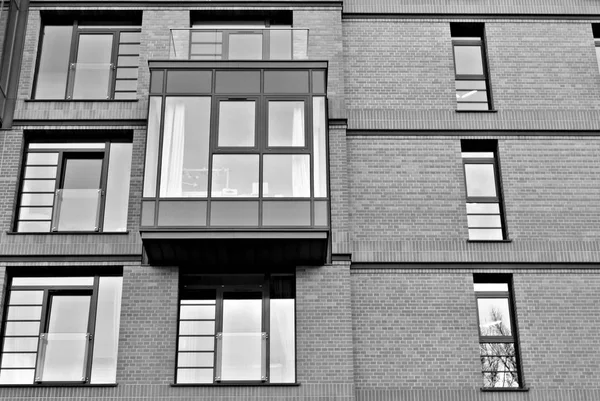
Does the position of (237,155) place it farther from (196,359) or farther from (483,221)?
(483,221)

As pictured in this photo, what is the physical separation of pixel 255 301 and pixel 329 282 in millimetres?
1453

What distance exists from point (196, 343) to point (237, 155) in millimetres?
3574

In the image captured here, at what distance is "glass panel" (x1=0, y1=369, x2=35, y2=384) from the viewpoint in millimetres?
14914

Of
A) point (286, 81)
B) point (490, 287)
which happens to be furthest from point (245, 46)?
point (490, 287)

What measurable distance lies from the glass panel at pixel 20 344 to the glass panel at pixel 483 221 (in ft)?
28.7

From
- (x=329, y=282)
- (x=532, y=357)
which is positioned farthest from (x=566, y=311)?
(x=329, y=282)

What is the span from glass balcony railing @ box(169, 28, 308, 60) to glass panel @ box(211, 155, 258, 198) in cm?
239

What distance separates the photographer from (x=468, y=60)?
1831 cm

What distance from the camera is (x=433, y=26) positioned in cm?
1827

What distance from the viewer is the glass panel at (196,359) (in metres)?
15.0

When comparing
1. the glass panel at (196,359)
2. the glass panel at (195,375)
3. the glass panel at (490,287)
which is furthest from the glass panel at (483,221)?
the glass panel at (195,375)

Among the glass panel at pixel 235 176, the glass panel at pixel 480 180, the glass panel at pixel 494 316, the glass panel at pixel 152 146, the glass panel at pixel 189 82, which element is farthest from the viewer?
the glass panel at pixel 480 180

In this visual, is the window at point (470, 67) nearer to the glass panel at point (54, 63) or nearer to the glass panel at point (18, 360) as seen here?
the glass panel at point (54, 63)

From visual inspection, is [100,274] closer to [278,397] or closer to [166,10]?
[278,397]
